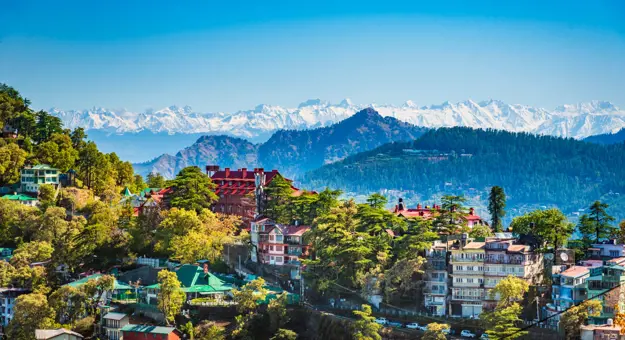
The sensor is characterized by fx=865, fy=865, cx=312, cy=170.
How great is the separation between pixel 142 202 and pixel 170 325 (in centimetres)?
2466

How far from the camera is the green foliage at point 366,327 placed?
2041 inches

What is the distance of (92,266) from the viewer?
70250 mm

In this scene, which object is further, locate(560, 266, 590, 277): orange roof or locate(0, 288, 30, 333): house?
locate(0, 288, 30, 333): house

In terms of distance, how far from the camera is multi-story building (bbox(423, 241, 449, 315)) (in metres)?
55.3

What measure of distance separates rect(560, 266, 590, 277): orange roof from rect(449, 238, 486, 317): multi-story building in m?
5.31

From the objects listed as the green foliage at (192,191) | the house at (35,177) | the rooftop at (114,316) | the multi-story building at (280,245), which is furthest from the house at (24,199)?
the multi-story building at (280,245)

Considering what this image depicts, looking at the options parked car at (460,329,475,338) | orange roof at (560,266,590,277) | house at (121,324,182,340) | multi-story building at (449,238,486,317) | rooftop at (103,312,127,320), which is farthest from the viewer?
rooftop at (103,312,127,320)

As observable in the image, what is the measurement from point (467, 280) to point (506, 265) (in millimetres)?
2650

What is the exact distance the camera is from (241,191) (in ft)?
255

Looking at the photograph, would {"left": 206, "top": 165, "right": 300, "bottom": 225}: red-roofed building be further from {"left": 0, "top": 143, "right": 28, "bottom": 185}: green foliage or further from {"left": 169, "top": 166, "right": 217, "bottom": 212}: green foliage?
{"left": 0, "top": 143, "right": 28, "bottom": 185}: green foliage

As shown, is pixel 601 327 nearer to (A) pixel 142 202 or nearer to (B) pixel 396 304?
(B) pixel 396 304

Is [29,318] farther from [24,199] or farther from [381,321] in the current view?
[381,321]

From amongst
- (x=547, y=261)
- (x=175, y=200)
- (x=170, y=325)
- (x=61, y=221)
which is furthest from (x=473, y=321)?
(x=61, y=221)

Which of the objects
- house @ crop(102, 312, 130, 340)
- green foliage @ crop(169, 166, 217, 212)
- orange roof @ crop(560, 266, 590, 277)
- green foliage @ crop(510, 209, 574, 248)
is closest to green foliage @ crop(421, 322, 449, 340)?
orange roof @ crop(560, 266, 590, 277)
